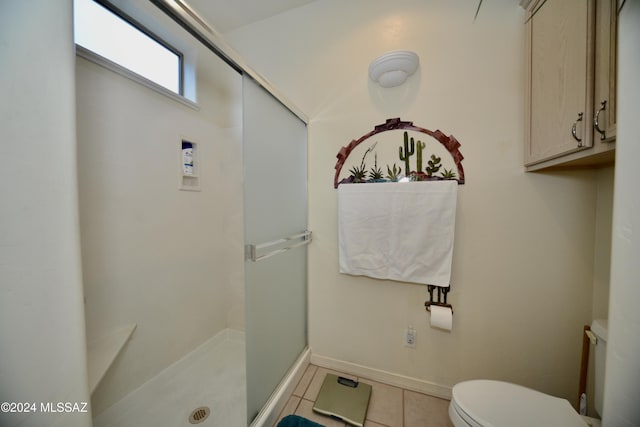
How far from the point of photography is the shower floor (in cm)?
120

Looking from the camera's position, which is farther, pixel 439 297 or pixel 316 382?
pixel 316 382

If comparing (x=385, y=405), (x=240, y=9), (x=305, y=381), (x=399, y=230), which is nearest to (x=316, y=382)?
(x=305, y=381)

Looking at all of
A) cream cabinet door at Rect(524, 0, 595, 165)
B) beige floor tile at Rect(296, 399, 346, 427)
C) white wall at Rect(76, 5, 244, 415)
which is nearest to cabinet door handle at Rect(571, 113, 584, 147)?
cream cabinet door at Rect(524, 0, 595, 165)

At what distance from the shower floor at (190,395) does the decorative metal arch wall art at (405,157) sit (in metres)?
1.63

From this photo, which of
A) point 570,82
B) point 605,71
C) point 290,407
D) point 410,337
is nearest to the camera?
point 605,71

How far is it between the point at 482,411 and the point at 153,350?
1898 millimetres

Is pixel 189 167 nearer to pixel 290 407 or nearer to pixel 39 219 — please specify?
pixel 39 219

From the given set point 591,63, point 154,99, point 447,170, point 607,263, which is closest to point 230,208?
point 154,99

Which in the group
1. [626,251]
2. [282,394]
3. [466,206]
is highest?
[466,206]

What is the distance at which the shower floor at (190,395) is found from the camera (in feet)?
3.94

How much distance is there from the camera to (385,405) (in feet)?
4.25

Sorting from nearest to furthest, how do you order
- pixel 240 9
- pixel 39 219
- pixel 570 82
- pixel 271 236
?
pixel 39 219, pixel 570 82, pixel 271 236, pixel 240 9

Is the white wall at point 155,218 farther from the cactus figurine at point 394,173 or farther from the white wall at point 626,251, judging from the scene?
the white wall at point 626,251

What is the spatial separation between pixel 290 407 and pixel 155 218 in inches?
59.5
